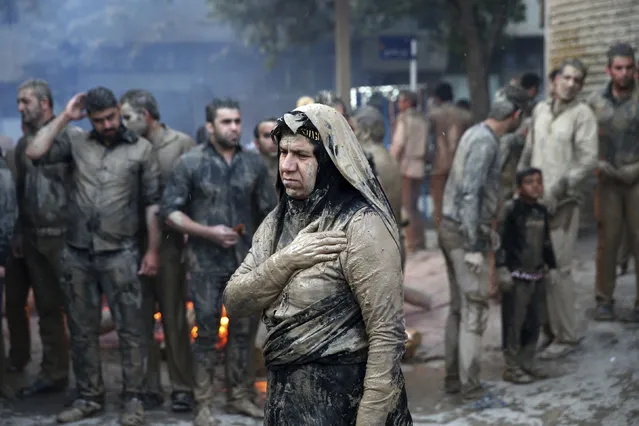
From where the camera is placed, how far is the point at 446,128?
14.3 metres

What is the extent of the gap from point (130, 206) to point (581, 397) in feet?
11.6

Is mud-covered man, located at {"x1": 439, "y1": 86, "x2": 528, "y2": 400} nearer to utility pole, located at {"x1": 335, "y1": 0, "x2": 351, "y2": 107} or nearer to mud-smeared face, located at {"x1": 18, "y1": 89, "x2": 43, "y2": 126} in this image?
mud-smeared face, located at {"x1": 18, "y1": 89, "x2": 43, "y2": 126}

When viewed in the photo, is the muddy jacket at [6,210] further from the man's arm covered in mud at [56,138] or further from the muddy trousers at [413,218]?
the muddy trousers at [413,218]

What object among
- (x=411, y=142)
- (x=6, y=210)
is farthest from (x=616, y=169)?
(x=411, y=142)

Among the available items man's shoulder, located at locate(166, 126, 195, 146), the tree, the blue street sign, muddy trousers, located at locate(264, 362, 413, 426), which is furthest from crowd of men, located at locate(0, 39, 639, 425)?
the tree

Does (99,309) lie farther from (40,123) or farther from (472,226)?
(472,226)

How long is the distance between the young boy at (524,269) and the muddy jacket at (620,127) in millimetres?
1336

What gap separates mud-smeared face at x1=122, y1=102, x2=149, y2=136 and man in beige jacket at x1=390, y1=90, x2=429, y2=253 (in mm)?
6039

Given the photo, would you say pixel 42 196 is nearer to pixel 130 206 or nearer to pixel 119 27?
pixel 130 206

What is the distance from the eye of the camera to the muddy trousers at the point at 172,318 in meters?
7.93

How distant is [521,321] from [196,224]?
2574mm

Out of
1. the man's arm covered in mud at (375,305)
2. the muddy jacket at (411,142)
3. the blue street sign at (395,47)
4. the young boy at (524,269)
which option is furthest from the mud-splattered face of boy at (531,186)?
the blue street sign at (395,47)

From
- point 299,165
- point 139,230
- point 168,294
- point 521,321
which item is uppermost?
point 299,165

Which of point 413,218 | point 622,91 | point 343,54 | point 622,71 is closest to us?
point 622,71
